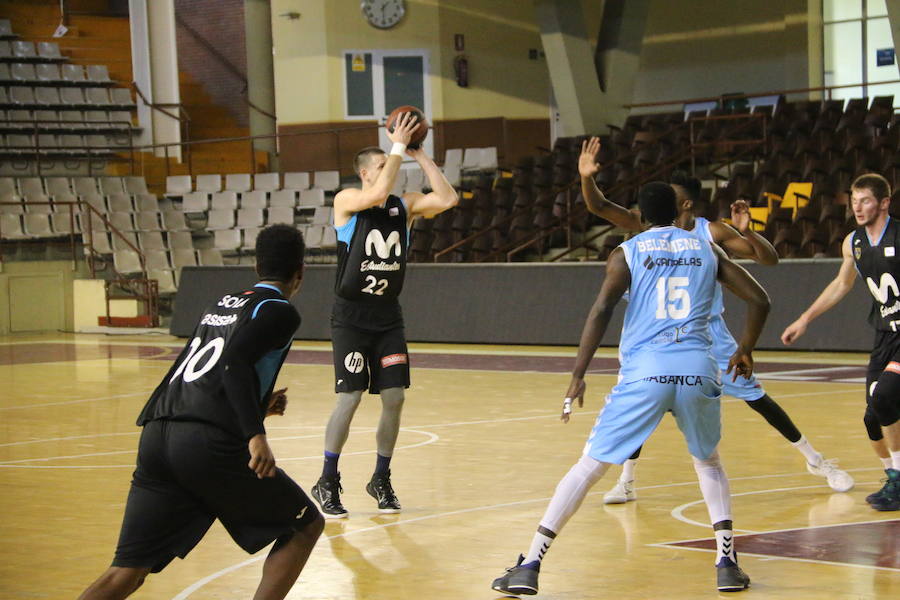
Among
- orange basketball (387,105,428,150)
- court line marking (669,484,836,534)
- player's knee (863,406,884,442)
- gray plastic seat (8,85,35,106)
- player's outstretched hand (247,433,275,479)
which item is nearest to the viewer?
player's outstretched hand (247,433,275,479)

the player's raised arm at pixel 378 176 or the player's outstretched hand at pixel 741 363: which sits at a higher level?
the player's raised arm at pixel 378 176

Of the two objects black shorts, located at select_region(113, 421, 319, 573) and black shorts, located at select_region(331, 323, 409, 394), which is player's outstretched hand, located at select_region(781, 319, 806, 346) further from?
black shorts, located at select_region(113, 421, 319, 573)

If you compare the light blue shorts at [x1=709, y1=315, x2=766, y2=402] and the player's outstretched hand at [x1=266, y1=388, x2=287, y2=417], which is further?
the light blue shorts at [x1=709, y1=315, x2=766, y2=402]

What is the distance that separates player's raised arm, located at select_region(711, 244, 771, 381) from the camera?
18.3 feet

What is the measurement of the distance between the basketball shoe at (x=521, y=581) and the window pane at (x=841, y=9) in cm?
2698

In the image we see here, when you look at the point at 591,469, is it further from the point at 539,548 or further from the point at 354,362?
the point at 354,362

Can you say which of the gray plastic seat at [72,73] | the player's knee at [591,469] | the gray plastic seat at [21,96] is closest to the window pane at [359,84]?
the gray plastic seat at [72,73]

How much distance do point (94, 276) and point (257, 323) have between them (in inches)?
820

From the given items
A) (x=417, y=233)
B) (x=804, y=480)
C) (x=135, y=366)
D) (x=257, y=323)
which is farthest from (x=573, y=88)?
(x=257, y=323)

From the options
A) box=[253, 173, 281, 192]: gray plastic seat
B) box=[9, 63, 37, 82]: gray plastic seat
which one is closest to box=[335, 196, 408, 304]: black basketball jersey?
box=[253, 173, 281, 192]: gray plastic seat

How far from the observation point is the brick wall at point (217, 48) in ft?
110

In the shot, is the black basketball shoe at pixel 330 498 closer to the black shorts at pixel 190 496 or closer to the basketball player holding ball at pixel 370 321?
the basketball player holding ball at pixel 370 321

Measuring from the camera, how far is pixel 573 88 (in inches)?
1018

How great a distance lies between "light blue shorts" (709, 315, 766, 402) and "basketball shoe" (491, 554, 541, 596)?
102 inches
